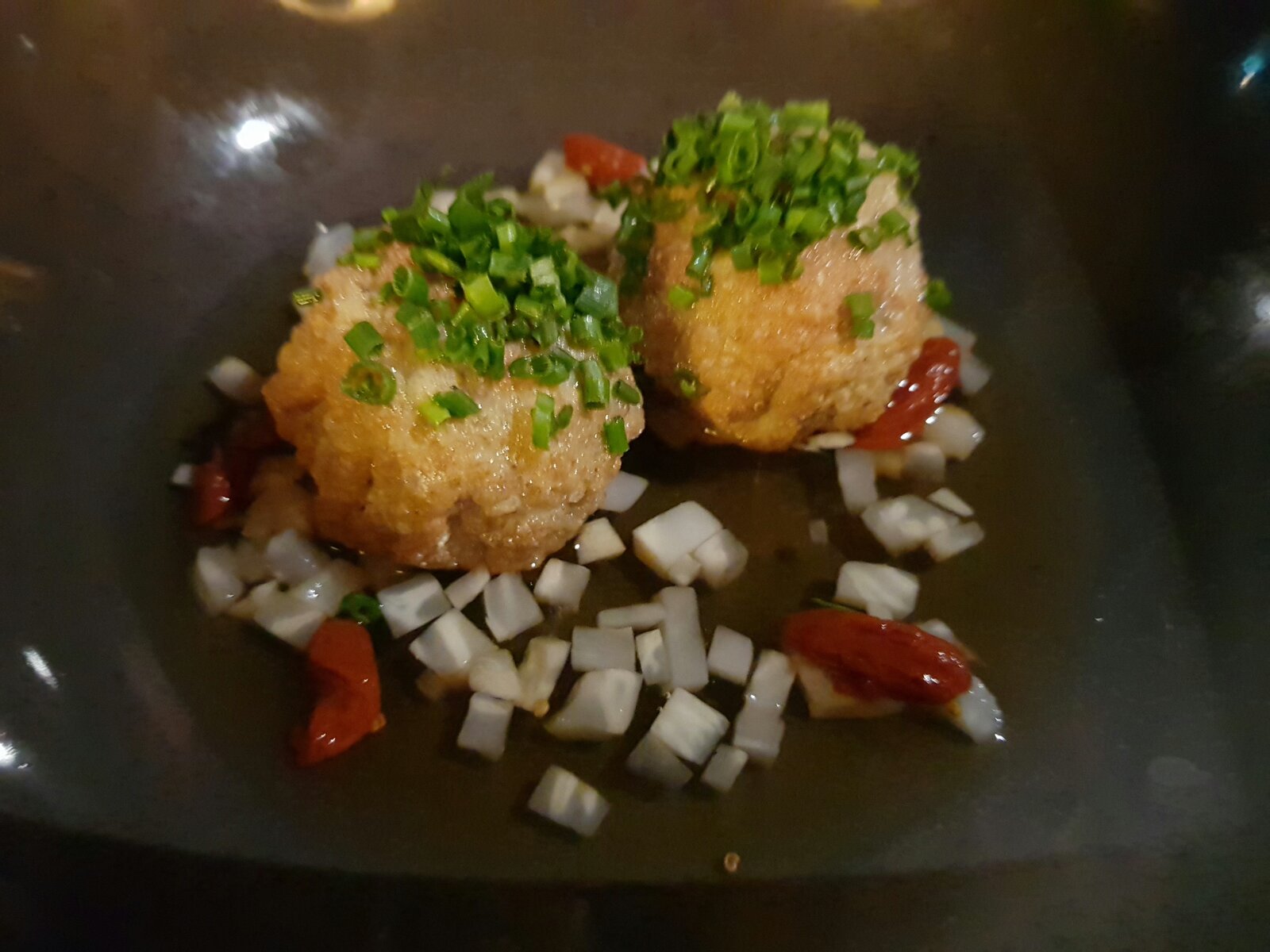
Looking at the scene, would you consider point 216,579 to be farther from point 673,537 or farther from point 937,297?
point 937,297

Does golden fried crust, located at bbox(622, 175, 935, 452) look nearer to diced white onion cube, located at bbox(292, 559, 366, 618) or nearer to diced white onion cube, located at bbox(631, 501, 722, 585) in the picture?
diced white onion cube, located at bbox(631, 501, 722, 585)

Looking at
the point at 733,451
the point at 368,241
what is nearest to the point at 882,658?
the point at 733,451

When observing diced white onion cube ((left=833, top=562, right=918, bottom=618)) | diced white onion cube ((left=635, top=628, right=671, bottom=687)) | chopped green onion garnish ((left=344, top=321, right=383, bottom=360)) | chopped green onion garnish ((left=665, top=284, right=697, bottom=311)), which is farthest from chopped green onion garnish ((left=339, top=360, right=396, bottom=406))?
diced white onion cube ((left=833, top=562, right=918, bottom=618))

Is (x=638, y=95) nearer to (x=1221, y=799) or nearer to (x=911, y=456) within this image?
(x=911, y=456)

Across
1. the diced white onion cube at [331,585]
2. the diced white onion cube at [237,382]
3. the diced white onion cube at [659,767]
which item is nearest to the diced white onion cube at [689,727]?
the diced white onion cube at [659,767]

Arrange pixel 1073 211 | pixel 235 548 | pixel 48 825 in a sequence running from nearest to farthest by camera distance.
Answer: pixel 48 825 < pixel 235 548 < pixel 1073 211

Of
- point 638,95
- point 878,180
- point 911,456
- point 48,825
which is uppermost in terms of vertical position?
point 638,95

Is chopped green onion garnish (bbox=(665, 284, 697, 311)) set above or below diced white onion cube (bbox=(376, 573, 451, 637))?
above

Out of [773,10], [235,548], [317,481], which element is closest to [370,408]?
[317,481]
